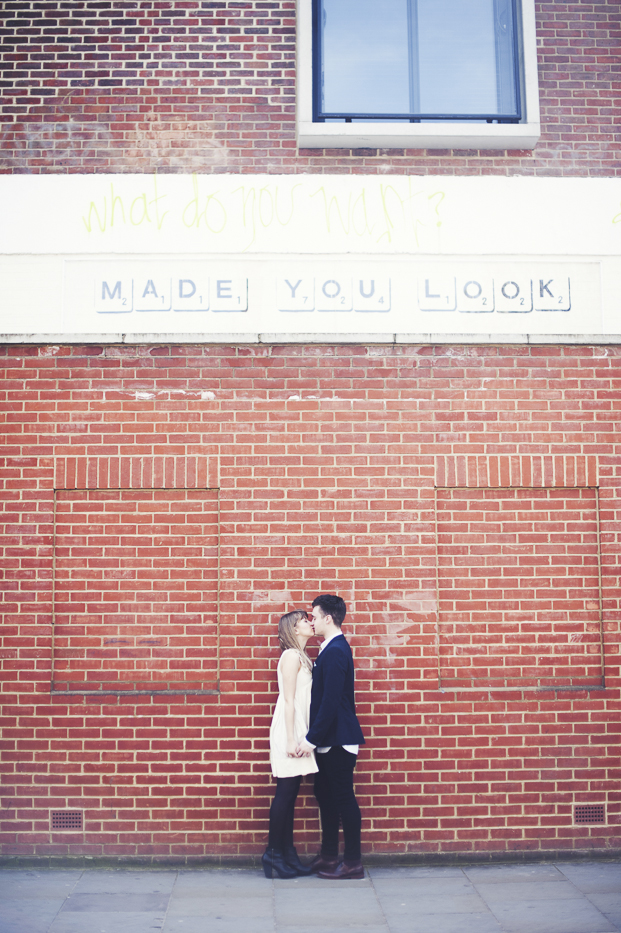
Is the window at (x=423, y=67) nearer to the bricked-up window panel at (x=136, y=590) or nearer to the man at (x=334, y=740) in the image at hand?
the bricked-up window panel at (x=136, y=590)

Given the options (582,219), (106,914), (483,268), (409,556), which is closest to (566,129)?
(582,219)

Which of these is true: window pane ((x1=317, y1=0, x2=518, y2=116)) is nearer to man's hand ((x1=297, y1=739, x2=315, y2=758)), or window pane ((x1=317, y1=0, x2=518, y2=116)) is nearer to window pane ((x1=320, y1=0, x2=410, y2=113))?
window pane ((x1=320, y1=0, x2=410, y2=113))

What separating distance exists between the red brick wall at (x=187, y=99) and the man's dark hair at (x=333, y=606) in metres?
3.26

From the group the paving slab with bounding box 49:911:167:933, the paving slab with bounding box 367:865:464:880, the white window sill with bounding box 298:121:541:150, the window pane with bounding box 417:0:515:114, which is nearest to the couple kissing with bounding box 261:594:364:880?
the paving slab with bounding box 367:865:464:880

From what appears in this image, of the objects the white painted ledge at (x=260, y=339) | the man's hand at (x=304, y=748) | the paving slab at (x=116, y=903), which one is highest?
the white painted ledge at (x=260, y=339)

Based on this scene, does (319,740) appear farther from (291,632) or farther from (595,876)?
(595,876)

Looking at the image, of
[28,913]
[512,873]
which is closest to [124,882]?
[28,913]

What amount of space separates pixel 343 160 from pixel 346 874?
16.9ft

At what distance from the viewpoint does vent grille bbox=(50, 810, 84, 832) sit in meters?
5.04

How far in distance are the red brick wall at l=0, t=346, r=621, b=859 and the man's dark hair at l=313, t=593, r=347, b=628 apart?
374mm

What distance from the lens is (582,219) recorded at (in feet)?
18.1

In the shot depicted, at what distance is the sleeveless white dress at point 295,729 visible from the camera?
15.2 feet

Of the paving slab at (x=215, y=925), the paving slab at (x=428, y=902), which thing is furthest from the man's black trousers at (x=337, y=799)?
the paving slab at (x=215, y=925)

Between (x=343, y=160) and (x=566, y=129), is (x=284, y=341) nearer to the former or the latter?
(x=343, y=160)
